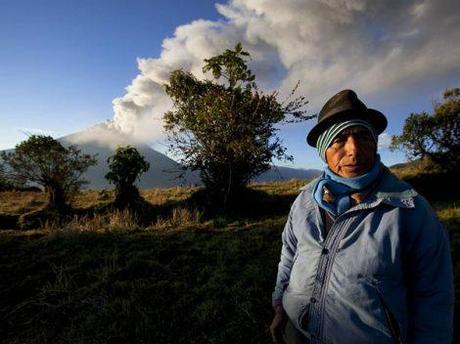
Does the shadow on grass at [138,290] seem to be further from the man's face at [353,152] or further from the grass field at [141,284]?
the man's face at [353,152]

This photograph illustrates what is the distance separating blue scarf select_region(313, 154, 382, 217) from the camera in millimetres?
2031

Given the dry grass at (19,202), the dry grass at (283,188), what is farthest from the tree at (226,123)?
the dry grass at (19,202)

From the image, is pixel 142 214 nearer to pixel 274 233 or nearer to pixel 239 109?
pixel 239 109

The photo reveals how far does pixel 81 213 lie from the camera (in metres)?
14.6

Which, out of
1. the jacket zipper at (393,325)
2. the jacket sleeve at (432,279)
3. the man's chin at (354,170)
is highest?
the man's chin at (354,170)

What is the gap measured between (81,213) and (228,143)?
788 centimetres

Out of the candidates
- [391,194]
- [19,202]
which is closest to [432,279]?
[391,194]

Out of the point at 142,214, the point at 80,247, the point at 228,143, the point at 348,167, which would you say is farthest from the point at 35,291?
the point at 228,143

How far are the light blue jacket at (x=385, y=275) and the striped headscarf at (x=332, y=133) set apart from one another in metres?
0.38

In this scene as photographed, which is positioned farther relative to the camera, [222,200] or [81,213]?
[81,213]

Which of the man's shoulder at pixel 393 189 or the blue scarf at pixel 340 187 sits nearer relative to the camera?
the man's shoulder at pixel 393 189

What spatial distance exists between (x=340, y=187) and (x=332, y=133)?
0.40 m

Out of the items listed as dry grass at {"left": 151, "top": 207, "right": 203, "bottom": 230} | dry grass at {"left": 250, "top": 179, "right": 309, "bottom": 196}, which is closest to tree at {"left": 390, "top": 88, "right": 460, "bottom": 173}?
dry grass at {"left": 250, "top": 179, "right": 309, "bottom": 196}

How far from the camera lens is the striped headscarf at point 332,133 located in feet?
6.98
